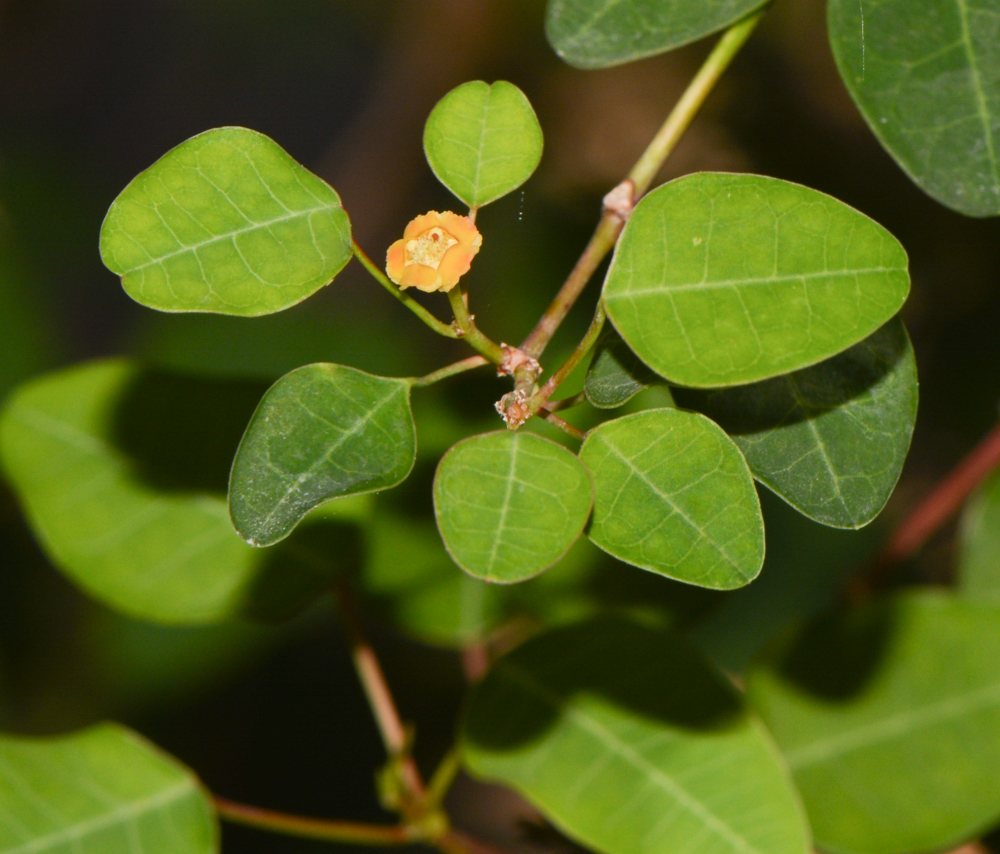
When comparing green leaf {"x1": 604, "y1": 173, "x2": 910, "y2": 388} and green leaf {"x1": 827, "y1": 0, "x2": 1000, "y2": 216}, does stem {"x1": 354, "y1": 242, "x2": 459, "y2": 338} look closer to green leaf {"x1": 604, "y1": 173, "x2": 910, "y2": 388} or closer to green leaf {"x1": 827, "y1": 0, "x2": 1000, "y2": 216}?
green leaf {"x1": 604, "y1": 173, "x2": 910, "y2": 388}

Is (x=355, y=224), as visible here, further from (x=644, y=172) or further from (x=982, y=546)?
(x=644, y=172)

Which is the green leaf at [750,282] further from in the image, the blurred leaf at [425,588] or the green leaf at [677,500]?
the blurred leaf at [425,588]

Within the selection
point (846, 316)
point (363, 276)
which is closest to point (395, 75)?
point (363, 276)

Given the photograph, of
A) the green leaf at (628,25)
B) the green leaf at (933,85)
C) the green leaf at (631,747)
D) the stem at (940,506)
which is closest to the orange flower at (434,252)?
the green leaf at (628,25)

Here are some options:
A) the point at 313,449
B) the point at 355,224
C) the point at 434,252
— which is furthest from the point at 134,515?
the point at 355,224

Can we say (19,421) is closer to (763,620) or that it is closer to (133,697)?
(133,697)

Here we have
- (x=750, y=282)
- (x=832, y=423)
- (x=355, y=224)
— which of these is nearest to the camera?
(x=750, y=282)
